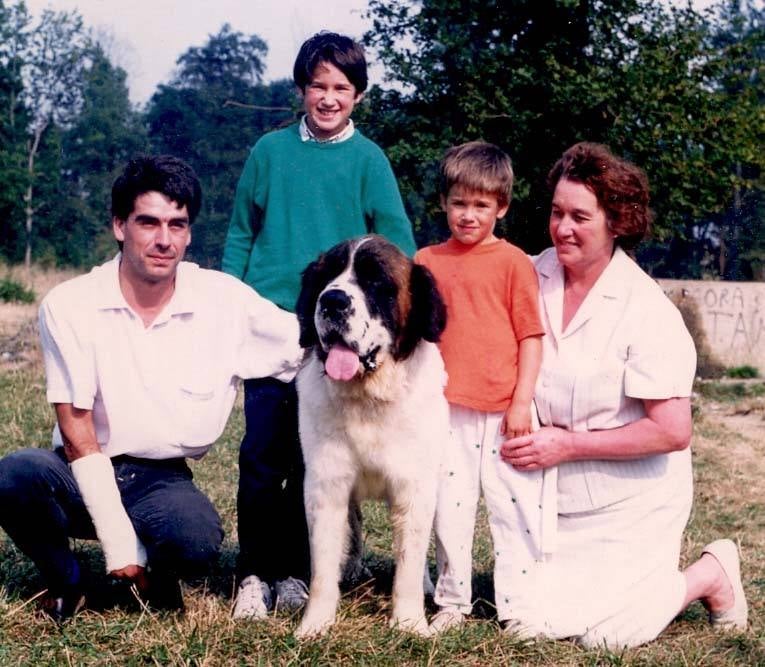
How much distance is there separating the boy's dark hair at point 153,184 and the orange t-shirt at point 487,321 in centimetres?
96

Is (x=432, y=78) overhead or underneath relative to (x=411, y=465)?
overhead

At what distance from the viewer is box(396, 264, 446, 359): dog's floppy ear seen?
3.05m

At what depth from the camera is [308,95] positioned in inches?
140

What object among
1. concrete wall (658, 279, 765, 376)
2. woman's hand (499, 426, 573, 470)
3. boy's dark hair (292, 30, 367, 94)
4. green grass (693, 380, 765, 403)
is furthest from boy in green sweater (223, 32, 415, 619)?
concrete wall (658, 279, 765, 376)

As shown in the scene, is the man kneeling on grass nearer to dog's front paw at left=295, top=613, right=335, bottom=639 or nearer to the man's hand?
the man's hand

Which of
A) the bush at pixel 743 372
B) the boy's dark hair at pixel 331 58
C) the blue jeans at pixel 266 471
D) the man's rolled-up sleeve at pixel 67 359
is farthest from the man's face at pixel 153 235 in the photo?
the bush at pixel 743 372

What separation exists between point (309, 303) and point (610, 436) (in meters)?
1.16

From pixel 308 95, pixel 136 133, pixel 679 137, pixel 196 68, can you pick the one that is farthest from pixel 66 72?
pixel 308 95

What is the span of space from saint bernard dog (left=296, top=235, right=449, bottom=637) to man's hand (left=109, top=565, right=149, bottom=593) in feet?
1.80

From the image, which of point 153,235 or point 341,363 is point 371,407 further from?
point 153,235

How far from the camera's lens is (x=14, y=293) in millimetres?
18422

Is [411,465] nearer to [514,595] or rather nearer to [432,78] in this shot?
[514,595]

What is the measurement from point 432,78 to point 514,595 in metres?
16.8

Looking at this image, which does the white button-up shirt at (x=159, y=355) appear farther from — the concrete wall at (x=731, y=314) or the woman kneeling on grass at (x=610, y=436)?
the concrete wall at (x=731, y=314)
